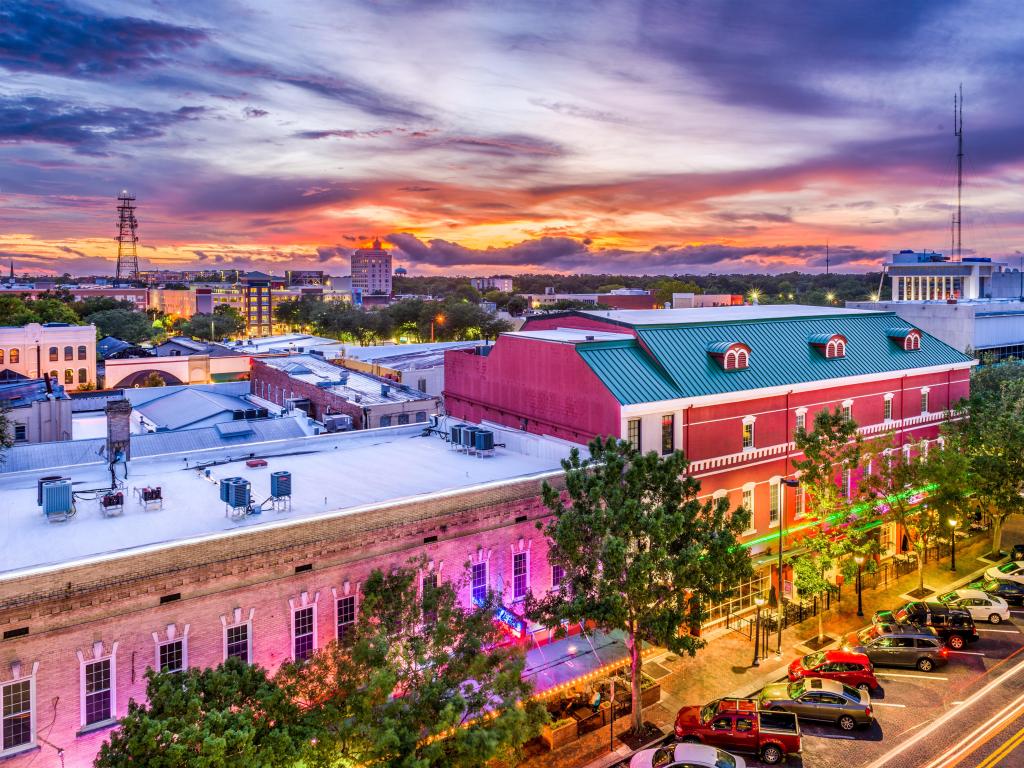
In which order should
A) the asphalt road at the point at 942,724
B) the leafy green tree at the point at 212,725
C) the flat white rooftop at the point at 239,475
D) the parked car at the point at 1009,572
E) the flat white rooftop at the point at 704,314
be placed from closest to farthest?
the leafy green tree at the point at 212,725, the flat white rooftop at the point at 239,475, the asphalt road at the point at 942,724, the parked car at the point at 1009,572, the flat white rooftop at the point at 704,314

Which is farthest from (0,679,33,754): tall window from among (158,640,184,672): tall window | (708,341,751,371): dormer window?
(708,341,751,371): dormer window

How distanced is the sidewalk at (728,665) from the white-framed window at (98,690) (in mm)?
13735

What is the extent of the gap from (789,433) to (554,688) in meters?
21.6

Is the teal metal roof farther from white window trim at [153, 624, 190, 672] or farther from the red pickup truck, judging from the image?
white window trim at [153, 624, 190, 672]

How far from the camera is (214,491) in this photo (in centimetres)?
2755

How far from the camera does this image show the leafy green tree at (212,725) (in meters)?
14.9

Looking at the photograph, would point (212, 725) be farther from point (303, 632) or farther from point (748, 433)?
point (748, 433)

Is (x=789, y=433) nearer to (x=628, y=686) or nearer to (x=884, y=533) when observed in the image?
(x=884, y=533)

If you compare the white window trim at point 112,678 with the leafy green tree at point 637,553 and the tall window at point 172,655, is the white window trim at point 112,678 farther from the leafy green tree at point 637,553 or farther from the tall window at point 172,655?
the leafy green tree at point 637,553

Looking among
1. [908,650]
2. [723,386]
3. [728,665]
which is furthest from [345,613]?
[908,650]

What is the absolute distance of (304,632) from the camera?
22953 mm

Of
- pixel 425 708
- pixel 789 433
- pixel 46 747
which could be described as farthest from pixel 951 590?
pixel 46 747

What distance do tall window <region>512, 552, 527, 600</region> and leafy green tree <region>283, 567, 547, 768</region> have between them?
7.61m

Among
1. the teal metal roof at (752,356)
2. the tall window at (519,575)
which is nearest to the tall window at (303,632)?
the tall window at (519,575)
